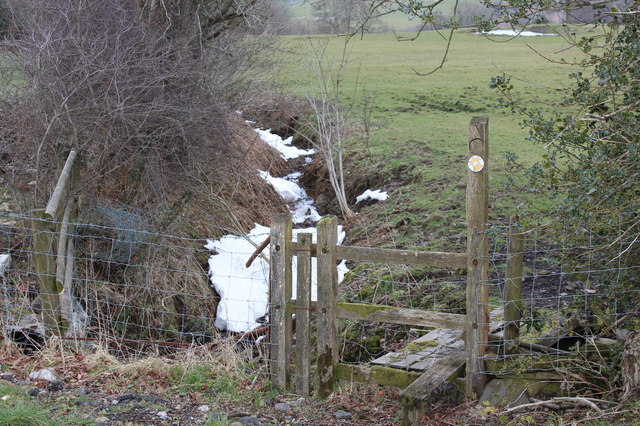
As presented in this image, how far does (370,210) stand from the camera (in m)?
13.3

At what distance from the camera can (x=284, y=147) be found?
1853cm

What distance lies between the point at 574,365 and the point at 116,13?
866cm

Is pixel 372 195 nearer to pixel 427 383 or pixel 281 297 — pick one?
pixel 281 297

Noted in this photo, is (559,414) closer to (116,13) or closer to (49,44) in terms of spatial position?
(49,44)

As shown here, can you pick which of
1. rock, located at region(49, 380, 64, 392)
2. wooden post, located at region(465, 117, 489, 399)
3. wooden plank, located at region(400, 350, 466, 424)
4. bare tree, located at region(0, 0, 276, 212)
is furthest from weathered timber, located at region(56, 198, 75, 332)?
wooden post, located at region(465, 117, 489, 399)

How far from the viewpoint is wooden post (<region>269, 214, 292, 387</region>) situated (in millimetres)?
6426

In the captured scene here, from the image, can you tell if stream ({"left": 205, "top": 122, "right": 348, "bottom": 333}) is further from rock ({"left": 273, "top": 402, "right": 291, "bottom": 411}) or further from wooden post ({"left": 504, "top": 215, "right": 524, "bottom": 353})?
wooden post ({"left": 504, "top": 215, "right": 524, "bottom": 353})

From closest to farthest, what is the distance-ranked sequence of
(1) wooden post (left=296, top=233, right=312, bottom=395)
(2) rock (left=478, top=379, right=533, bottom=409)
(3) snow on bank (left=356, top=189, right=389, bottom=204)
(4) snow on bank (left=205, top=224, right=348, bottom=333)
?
(2) rock (left=478, top=379, right=533, bottom=409) → (1) wooden post (left=296, top=233, right=312, bottom=395) → (4) snow on bank (left=205, top=224, right=348, bottom=333) → (3) snow on bank (left=356, top=189, right=389, bottom=204)

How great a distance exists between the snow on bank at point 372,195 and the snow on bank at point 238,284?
127 centimetres

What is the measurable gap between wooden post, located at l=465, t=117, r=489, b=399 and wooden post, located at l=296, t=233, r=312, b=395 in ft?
4.73

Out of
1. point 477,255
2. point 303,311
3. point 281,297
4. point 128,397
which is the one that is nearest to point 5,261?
point 128,397

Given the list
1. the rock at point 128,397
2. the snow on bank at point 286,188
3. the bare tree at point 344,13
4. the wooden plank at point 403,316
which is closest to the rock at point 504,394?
the wooden plank at point 403,316

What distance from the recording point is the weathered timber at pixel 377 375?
6012 mm

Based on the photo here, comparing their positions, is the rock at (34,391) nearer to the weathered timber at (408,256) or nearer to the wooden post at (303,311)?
the wooden post at (303,311)
